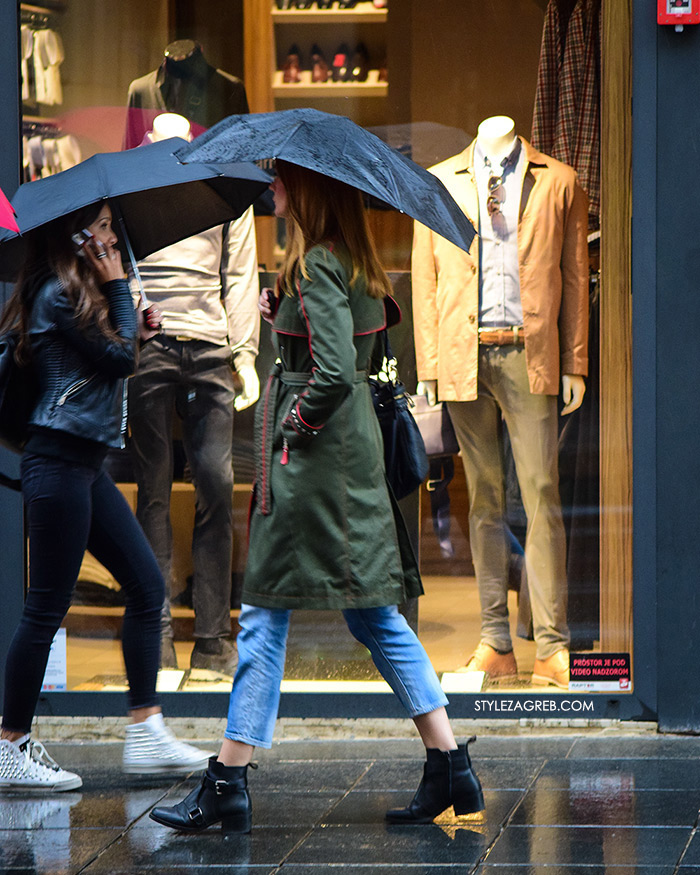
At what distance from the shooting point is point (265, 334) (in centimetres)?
549

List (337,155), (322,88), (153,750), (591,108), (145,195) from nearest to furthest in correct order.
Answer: (337,155), (153,750), (145,195), (591,108), (322,88)

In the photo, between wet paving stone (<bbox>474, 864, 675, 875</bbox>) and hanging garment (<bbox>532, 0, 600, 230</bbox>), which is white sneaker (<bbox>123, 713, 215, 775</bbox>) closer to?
wet paving stone (<bbox>474, 864, 675, 875</bbox>)

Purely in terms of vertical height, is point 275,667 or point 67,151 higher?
point 67,151

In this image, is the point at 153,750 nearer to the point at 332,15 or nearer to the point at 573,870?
the point at 573,870

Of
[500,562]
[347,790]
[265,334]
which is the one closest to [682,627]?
[500,562]

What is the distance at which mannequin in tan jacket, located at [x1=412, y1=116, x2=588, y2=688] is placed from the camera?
533cm

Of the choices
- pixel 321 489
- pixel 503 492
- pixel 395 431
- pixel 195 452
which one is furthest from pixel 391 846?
pixel 195 452

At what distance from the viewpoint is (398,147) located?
535 centimetres

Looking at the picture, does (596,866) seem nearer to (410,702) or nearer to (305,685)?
(410,702)

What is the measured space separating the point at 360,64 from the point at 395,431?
1.97 metres

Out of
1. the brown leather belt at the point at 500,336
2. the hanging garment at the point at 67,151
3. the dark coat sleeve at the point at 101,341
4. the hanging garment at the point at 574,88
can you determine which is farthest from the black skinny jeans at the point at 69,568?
the hanging garment at the point at 574,88

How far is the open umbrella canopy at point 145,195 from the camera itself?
13.9 ft

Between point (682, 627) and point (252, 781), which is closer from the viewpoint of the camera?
point (252, 781)

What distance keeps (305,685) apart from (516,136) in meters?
2.49
